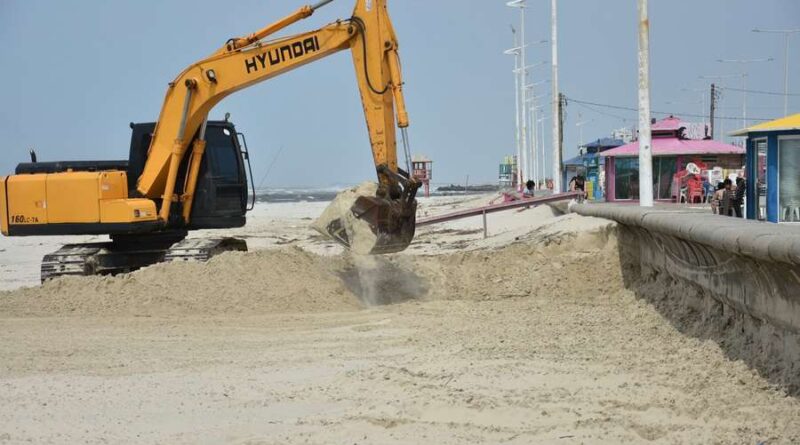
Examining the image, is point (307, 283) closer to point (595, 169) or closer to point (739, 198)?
point (739, 198)

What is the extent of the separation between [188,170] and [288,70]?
234 cm

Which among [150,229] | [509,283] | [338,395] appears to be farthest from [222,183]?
[338,395]

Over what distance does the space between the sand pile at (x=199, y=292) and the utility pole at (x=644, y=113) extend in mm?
7904

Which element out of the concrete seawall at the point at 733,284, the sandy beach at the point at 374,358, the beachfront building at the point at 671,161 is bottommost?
the sandy beach at the point at 374,358

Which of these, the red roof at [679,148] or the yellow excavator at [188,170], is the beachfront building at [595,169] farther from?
the yellow excavator at [188,170]

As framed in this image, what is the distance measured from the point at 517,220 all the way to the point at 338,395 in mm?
25812

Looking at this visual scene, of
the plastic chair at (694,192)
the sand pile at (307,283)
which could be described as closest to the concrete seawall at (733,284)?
the sand pile at (307,283)

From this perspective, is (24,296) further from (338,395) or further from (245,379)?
(338,395)

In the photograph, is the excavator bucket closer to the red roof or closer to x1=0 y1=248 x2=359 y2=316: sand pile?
x1=0 y1=248 x2=359 y2=316: sand pile

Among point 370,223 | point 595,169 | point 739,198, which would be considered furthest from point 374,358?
point 595,169

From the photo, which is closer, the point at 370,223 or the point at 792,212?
the point at 370,223

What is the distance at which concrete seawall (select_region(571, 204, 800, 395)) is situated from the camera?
6.57 metres

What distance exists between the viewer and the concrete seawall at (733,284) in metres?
6.57

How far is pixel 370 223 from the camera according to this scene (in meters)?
12.9
